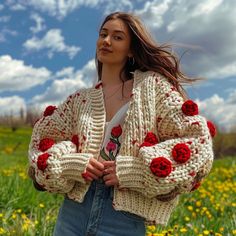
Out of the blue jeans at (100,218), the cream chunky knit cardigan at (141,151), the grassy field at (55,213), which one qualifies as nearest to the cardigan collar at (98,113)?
the cream chunky knit cardigan at (141,151)

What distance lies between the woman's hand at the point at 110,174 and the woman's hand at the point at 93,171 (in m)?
0.03

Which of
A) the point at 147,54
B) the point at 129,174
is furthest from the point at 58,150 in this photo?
the point at 147,54

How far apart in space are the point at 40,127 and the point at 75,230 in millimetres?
711

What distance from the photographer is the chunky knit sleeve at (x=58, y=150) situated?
2.73 m

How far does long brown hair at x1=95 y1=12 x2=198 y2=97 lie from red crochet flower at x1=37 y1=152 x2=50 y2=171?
68cm

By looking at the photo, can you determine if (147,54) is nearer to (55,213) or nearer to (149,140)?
(149,140)

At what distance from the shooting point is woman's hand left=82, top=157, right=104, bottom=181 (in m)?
2.65

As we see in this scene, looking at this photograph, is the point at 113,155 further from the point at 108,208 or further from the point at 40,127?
the point at 40,127

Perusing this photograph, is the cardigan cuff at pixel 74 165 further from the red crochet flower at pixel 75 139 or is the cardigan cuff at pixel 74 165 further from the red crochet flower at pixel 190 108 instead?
the red crochet flower at pixel 190 108

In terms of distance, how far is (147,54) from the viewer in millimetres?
3049

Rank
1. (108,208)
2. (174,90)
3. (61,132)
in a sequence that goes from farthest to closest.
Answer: (61,132), (174,90), (108,208)

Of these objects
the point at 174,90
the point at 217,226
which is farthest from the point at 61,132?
the point at 217,226

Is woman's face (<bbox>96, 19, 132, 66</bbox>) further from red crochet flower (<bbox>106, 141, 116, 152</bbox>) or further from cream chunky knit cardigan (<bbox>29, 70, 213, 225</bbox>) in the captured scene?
red crochet flower (<bbox>106, 141, 116, 152</bbox>)

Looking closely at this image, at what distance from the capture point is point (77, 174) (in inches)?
107
